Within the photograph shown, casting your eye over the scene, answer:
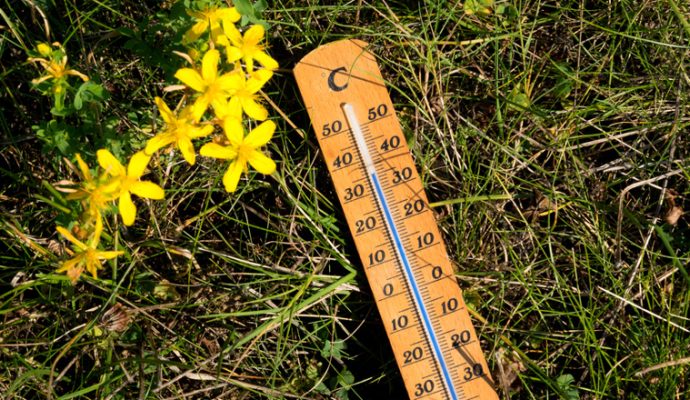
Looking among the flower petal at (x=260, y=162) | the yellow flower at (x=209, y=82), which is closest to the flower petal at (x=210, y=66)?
the yellow flower at (x=209, y=82)

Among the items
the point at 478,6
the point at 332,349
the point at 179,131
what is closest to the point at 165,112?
Result: the point at 179,131

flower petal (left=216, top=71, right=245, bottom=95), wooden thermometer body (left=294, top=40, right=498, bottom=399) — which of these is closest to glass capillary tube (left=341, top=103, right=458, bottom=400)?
wooden thermometer body (left=294, top=40, right=498, bottom=399)

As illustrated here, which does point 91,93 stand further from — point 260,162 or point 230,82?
point 260,162

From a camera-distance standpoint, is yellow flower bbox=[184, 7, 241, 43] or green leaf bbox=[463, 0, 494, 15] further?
green leaf bbox=[463, 0, 494, 15]

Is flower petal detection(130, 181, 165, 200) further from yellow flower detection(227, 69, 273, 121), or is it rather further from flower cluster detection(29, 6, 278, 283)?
yellow flower detection(227, 69, 273, 121)

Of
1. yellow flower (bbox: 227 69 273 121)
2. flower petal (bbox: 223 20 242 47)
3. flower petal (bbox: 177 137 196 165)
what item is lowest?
flower petal (bbox: 177 137 196 165)

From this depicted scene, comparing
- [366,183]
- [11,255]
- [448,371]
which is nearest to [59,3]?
[11,255]

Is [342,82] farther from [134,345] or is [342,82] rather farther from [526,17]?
[134,345]
